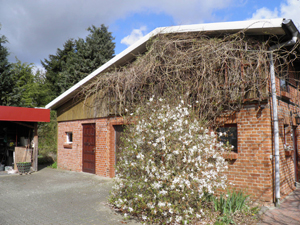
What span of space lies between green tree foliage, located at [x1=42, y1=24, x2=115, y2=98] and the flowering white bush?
17.6 m

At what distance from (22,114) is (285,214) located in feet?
33.8

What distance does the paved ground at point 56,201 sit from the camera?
4906 mm

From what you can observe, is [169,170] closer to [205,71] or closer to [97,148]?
[205,71]

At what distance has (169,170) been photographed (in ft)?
14.6

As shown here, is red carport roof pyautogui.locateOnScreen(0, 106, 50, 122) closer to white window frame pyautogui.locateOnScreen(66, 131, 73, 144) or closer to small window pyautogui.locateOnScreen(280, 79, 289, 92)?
white window frame pyautogui.locateOnScreen(66, 131, 73, 144)

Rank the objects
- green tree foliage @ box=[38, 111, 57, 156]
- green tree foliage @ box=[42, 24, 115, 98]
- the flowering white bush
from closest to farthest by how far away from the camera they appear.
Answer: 1. the flowering white bush
2. green tree foliage @ box=[38, 111, 57, 156]
3. green tree foliage @ box=[42, 24, 115, 98]

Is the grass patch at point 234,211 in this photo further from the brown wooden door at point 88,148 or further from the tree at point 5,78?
the tree at point 5,78

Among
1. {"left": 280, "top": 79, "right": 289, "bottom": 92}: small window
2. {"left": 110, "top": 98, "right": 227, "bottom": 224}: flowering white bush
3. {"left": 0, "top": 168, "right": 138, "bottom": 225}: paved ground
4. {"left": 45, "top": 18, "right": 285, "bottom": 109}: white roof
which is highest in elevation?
{"left": 45, "top": 18, "right": 285, "bottom": 109}: white roof

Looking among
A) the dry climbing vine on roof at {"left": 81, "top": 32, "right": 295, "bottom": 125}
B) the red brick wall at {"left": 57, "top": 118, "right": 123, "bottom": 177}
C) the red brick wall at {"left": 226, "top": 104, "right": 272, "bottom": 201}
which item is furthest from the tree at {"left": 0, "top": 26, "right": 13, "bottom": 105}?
the red brick wall at {"left": 226, "top": 104, "right": 272, "bottom": 201}

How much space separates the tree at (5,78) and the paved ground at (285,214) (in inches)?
811

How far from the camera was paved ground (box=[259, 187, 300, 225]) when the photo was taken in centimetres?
466

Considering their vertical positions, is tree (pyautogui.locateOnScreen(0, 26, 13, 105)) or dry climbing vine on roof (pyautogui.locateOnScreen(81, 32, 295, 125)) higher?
tree (pyautogui.locateOnScreen(0, 26, 13, 105))

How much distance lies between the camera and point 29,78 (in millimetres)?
26453

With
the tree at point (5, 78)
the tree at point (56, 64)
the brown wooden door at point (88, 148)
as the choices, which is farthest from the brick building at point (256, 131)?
the tree at point (56, 64)
